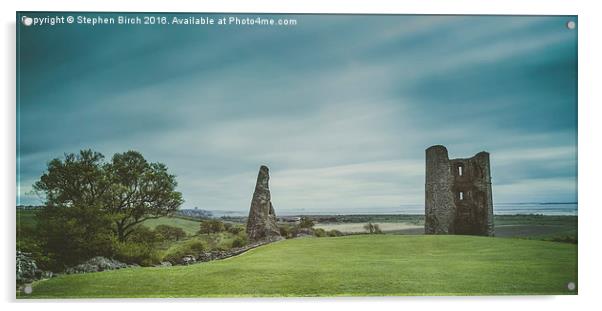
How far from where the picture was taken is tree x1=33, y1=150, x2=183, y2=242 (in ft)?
23.2

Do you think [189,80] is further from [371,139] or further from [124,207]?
[371,139]

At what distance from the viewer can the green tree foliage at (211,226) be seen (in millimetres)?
7293

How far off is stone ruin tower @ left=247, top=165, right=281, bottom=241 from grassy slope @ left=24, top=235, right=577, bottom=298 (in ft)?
0.85

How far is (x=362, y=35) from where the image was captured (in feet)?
23.6

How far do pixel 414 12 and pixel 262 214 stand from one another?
141 inches

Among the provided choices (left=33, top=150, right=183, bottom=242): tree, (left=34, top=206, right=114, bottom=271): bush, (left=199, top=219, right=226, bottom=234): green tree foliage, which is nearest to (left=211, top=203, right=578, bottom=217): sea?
(left=199, top=219, right=226, bottom=234): green tree foliage

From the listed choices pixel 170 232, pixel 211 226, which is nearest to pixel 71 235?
pixel 170 232

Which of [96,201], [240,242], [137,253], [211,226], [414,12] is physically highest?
[414,12]

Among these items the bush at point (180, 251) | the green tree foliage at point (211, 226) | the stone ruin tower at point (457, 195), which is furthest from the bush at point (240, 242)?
the stone ruin tower at point (457, 195)

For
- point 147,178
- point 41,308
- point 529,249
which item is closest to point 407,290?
point 529,249

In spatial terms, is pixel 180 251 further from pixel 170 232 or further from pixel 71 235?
pixel 71 235

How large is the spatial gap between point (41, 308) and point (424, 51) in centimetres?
632

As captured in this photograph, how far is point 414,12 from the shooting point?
716 centimetres

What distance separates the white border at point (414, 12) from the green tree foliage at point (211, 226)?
98 cm
